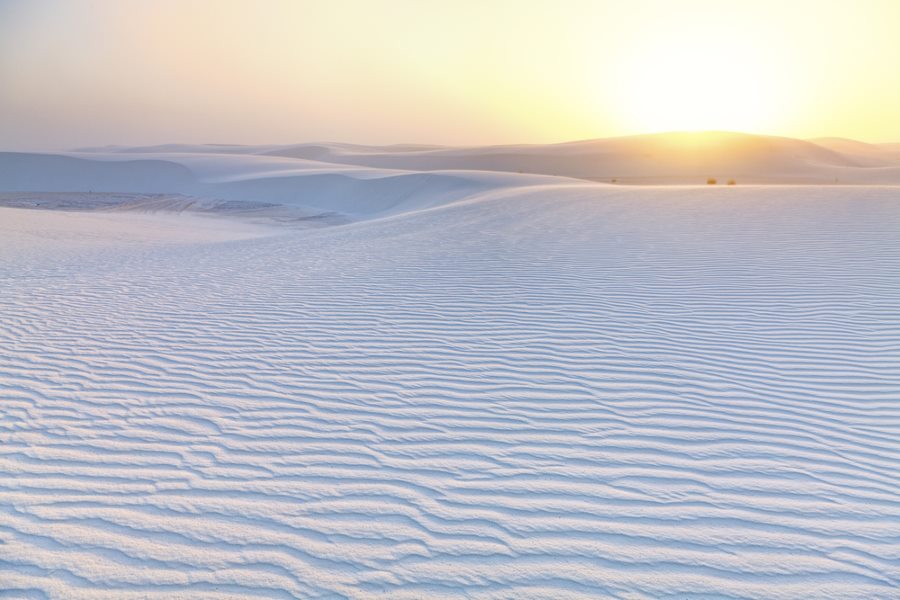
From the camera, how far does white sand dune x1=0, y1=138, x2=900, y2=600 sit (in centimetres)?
297

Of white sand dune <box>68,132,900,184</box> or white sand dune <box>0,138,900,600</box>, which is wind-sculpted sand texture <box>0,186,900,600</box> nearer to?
white sand dune <box>0,138,900,600</box>

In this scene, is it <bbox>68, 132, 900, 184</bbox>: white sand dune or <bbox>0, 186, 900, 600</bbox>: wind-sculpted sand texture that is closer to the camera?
<bbox>0, 186, 900, 600</bbox>: wind-sculpted sand texture

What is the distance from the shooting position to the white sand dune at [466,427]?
9.74 ft

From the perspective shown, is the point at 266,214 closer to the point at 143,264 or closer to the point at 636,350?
the point at 143,264

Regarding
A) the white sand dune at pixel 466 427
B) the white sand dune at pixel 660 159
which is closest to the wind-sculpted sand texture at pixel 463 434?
the white sand dune at pixel 466 427

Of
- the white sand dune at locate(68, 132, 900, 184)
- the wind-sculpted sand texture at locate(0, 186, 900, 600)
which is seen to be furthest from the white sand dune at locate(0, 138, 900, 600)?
the white sand dune at locate(68, 132, 900, 184)

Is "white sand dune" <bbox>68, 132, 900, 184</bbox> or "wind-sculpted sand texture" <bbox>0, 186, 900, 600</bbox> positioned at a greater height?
"white sand dune" <bbox>68, 132, 900, 184</bbox>

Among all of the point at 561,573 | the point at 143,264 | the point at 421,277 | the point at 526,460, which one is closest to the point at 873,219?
the point at 421,277

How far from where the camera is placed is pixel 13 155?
46.5 m

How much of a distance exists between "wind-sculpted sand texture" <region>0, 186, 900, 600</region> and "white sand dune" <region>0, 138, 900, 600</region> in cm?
2

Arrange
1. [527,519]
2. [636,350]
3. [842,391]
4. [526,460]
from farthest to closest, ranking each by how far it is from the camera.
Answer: [636,350], [842,391], [526,460], [527,519]

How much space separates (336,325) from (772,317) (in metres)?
4.14

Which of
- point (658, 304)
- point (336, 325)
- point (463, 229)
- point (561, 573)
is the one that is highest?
point (463, 229)

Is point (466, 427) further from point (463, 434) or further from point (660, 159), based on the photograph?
point (660, 159)
